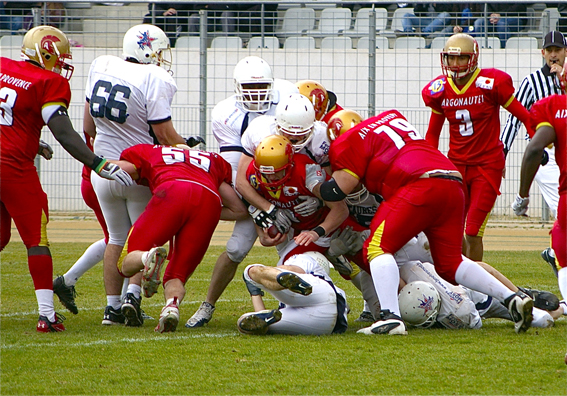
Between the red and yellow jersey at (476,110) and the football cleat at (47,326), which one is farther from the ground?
the red and yellow jersey at (476,110)

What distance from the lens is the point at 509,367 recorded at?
3.59 metres

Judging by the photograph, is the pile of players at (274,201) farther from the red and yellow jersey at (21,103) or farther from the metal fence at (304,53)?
the metal fence at (304,53)

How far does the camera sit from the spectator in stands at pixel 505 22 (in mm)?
11250

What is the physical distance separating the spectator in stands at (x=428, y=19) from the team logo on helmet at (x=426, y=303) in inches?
302

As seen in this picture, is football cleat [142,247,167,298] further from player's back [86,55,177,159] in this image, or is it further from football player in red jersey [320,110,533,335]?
player's back [86,55,177,159]

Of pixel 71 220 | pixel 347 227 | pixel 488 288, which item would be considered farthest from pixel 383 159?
pixel 71 220

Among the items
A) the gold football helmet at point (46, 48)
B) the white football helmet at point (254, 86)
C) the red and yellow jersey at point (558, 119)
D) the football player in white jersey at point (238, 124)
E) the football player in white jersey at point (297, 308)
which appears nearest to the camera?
the red and yellow jersey at point (558, 119)

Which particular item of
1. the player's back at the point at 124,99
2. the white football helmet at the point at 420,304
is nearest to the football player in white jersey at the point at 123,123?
the player's back at the point at 124,99

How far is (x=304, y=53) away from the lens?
11.9 meters

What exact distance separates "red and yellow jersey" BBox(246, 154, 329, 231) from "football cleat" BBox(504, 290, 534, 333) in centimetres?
132

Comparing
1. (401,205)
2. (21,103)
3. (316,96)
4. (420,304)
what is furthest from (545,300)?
(21,103)

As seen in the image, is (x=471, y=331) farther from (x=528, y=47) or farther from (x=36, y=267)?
(x=528, y=47)

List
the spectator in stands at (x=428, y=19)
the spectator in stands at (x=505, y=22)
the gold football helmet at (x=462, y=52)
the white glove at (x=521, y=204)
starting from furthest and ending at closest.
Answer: the spectator in stands at (x=428, y=19), the spectator in stands at (x=505, y=22), the gold football helmet at (x=462, y=52), the white glove at (x=521, y=204)

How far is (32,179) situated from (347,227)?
208cm
